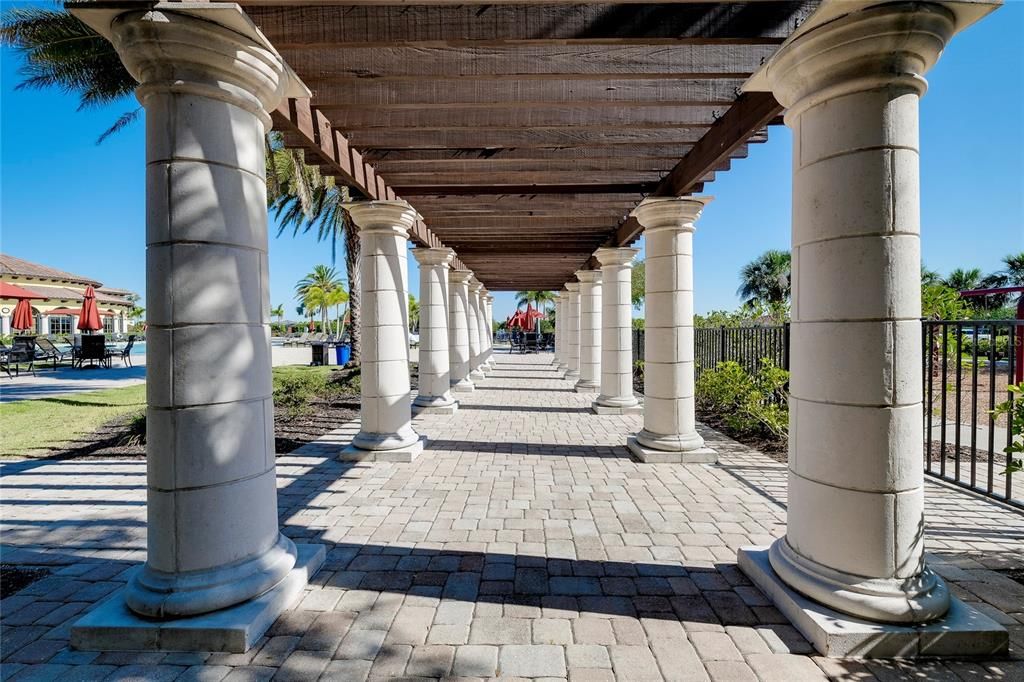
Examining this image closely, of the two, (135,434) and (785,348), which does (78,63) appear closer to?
(135,434)

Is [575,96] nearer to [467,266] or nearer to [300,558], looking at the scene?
[300,558]

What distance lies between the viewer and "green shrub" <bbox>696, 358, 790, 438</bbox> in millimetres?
7240

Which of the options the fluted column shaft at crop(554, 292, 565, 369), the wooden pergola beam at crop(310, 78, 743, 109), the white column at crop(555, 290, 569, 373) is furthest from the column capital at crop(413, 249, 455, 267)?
the fluted column shaft at crop(554, 292, 565, 369)

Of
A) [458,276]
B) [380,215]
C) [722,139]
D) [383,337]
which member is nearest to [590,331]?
[458,276]

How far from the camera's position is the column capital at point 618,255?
9.59 metres

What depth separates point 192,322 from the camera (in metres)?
2.77

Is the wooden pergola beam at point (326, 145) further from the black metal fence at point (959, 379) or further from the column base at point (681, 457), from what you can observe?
the black metal fence at point (959, 379)

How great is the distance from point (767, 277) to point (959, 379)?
134 feet

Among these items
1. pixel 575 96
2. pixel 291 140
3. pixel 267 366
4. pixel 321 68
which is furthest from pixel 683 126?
pixel 267 366

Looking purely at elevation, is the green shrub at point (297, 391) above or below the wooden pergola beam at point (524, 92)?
below

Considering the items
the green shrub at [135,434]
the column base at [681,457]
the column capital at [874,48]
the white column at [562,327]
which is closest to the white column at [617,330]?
the column base at [681,457]

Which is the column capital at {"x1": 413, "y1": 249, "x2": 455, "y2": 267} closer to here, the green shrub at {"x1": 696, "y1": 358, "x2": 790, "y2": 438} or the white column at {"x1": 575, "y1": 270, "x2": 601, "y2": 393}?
the white column at {"x1": 575, "y1": 270, "x2": 601, "y2": 393}

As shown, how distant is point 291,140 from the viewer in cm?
472

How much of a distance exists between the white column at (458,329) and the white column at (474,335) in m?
1.57
